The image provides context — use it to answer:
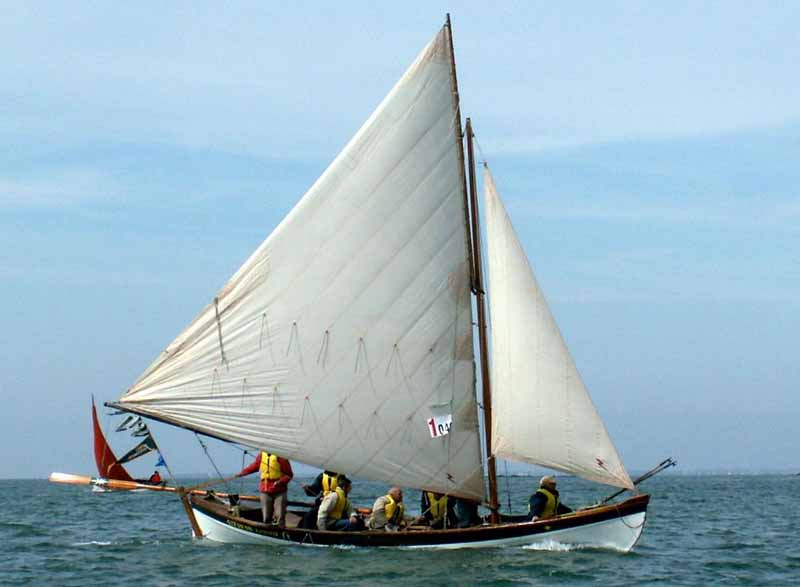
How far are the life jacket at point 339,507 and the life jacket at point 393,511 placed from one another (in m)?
1.07

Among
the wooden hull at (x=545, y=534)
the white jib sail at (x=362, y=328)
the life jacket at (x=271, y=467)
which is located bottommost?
the wooden hull at (x=545, y=534)

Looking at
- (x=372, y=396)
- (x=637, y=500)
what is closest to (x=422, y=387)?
(x=372, y=396)

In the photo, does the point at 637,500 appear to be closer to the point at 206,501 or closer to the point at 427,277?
the point at 427,277

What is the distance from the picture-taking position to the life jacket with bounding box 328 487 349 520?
2858 centimetres

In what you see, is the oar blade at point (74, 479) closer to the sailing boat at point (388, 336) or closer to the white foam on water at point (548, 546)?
the sailing boat at point (388, 336)

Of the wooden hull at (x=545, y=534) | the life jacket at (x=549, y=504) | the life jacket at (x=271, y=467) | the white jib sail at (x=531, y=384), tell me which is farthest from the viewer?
the life jacket at (x=271, y=467)

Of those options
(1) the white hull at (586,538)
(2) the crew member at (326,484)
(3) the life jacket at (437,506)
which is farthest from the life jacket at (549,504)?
(2) the crew member at (326,484)

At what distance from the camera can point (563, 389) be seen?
26969mm

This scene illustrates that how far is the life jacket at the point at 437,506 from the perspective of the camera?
28812mm

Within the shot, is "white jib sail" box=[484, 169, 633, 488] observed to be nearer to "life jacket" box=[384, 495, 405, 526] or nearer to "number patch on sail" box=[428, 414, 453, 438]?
"number patch on sail" box=[428, 414, 453, 438]

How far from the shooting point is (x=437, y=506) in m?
28.9

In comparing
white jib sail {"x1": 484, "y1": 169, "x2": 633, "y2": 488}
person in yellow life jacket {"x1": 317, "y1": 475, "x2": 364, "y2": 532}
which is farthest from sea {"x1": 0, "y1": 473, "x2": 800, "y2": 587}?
white jib sail {"x1": 484, "y1": 169, "x2": 633, "y2": 488}

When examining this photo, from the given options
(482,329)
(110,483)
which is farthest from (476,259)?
(110,483)

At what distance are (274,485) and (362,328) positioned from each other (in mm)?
4368
